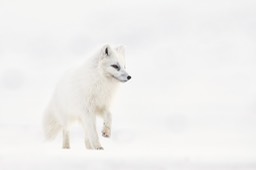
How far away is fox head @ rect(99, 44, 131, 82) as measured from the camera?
934cm

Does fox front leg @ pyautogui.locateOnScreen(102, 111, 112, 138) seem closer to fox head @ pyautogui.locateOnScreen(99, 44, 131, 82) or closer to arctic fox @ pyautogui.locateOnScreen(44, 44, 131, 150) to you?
arctic fox @ pyautogui.locateOnScreen(44, 44, 131, 150)

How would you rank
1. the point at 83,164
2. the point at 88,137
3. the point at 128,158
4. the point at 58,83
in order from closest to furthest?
1. the point at 83,164
2. the point at 128,158
3. the point at 88,137
4. the point at 58,83

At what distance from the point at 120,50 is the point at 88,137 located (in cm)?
149

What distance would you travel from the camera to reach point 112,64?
9.42m

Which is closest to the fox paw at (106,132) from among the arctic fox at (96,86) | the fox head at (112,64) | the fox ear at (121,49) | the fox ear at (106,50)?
the arctic fox at (96,86)

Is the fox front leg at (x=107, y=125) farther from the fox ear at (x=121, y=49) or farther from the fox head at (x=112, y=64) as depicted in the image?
the fox ear at (x=121, y=49)

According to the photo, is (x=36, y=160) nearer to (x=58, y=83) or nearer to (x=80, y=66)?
(x=80, y=66)

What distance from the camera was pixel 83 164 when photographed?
604 centimetres

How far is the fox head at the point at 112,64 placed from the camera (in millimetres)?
9336

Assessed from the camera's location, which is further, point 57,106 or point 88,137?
point 57,106

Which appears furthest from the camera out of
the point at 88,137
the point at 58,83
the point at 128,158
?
the point at 58,83

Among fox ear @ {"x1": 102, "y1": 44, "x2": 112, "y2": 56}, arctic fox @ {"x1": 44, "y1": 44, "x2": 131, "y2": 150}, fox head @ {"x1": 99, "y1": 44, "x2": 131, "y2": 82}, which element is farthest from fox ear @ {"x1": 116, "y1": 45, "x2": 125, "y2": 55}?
fox ear @ {"x1": 102, "y1": 44, "x2": 112, "y2": 56}

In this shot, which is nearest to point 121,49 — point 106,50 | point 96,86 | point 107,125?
point 106,50

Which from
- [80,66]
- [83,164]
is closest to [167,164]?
[83,164]
